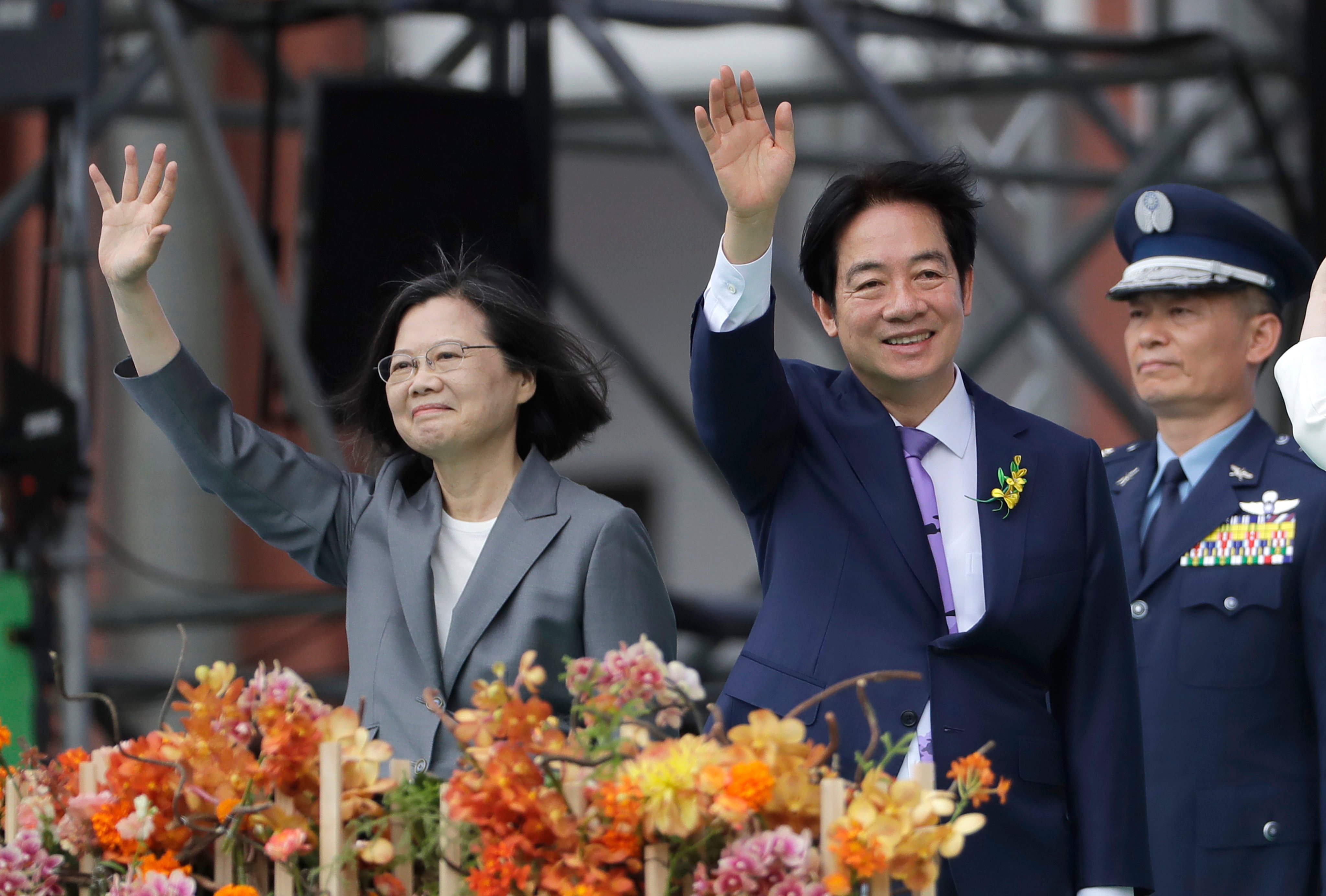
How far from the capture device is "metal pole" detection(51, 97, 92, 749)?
4473 millimetres

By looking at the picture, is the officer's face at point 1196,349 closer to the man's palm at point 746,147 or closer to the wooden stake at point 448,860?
the man's palm at point 746,147

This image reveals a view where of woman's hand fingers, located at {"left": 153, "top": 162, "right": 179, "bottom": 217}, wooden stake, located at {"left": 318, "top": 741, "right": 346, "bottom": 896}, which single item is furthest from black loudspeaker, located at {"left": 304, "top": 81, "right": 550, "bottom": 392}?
wooden stake, located at {"left": 318, "top": 741, "right": 346, "bottom": 896}

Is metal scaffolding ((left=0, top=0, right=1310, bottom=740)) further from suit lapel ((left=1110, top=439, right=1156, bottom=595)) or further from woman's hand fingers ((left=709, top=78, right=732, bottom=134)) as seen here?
woman's hand fingers ((left=709, top=78, right=732, bottom=134))

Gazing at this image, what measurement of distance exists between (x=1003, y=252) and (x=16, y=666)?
335 cm

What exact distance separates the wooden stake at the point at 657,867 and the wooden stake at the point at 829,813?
0.15 m

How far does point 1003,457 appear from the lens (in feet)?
7.36

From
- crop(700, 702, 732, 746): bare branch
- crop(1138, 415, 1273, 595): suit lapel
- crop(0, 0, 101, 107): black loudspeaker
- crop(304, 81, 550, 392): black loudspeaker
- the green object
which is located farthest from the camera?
crop(304, 81, 550, 392): black loudspeaker

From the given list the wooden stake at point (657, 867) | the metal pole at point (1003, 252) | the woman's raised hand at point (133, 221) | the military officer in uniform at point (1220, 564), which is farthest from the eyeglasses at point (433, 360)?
the metal pole at point (1003, 252)

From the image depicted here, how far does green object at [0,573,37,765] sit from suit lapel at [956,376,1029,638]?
9.81 ft

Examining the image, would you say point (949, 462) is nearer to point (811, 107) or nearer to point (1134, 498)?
point (1134, 498)

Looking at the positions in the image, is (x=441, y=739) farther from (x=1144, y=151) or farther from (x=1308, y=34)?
(x=1144, y=151)

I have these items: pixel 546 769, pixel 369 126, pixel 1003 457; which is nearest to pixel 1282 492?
pixel 1003 457

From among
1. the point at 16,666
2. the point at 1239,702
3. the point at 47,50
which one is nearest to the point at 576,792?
the point at 1239,702

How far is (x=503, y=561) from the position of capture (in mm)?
2344
